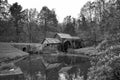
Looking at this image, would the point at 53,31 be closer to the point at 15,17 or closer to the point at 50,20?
the point at 50,20

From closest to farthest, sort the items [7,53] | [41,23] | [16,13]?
[7,53]
[16,13]
[41,23]

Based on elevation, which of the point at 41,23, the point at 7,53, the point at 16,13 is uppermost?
the point at 16,13

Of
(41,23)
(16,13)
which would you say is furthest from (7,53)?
(41,23)

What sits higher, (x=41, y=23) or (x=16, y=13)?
(x=16, y=13)

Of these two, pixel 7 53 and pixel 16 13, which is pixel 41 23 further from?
pixel 7 53

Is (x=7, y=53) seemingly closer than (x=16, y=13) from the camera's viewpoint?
Yes

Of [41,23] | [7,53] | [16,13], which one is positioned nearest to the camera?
[7,53]

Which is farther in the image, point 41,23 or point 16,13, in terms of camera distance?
point 41,23

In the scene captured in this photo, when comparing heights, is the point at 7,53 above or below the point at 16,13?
below

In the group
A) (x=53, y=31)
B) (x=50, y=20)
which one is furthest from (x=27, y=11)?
(x=53, y=31)

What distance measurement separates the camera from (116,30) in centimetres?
682

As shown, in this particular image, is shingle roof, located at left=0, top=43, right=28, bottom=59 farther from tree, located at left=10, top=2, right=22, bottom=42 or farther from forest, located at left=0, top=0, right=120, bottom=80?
tree, located at left=10, top=2, right=22, bottom=42

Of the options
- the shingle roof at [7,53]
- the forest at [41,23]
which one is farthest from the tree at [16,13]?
the shingle roof at [7,53]

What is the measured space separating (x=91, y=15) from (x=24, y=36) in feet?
82.6
